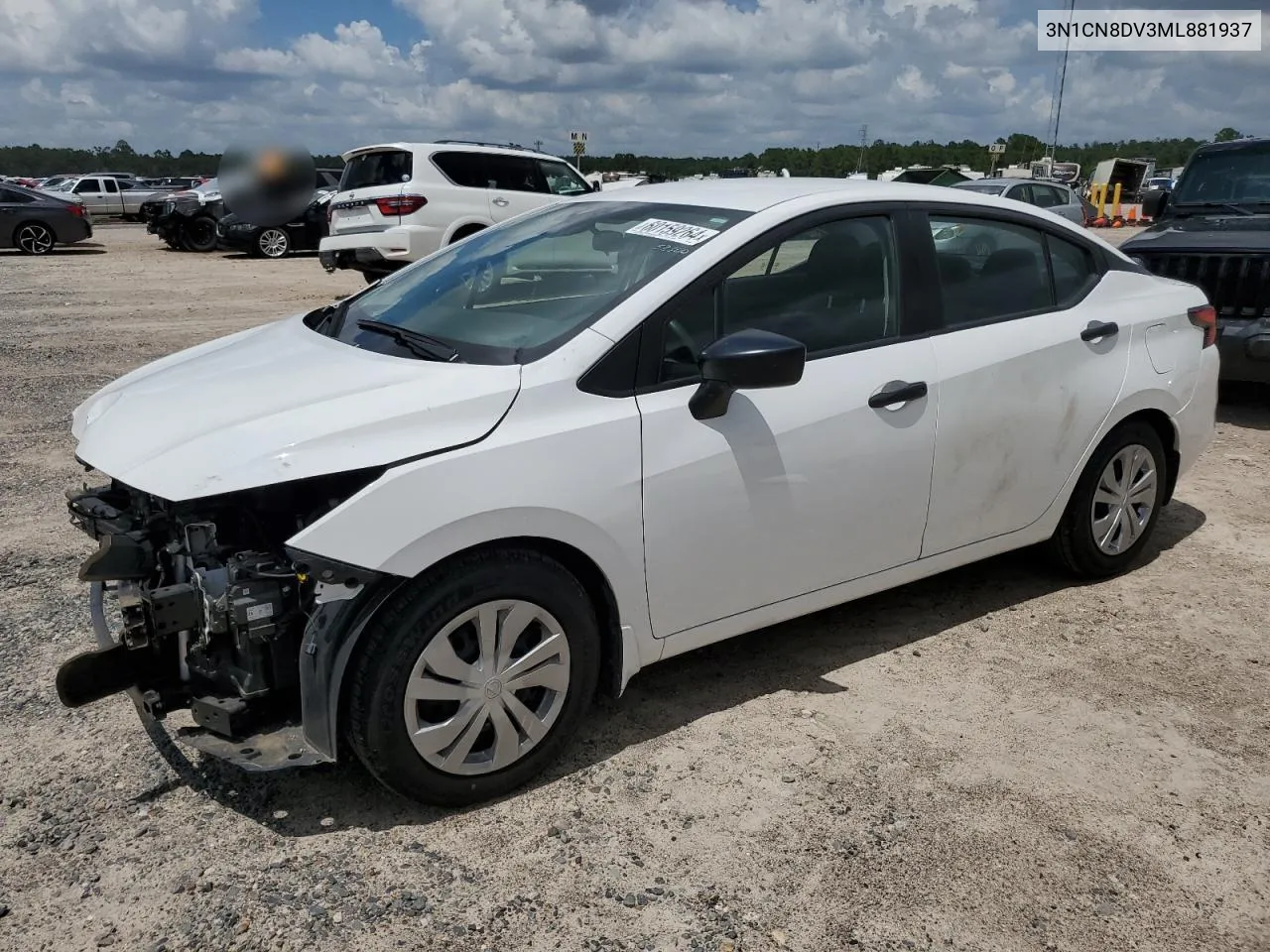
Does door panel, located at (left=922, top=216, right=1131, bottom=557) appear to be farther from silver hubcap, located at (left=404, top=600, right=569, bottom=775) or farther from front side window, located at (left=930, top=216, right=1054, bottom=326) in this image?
silver hubcap, located at (left=404, top=600, right=569, bottom=775)

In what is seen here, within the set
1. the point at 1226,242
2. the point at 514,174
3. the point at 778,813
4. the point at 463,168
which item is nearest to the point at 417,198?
the point at 463,168

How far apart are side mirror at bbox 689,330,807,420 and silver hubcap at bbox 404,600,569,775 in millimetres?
834

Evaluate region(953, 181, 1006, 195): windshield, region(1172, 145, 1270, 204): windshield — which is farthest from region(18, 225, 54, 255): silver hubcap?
region(1172, 145, 1270, 204): windshield

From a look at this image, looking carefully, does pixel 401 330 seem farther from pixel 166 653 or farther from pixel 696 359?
pixel 166 653

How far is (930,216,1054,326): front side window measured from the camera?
384cm

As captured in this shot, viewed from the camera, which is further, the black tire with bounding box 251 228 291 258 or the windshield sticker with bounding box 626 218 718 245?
the black tire with bounding box 251 228 291 258

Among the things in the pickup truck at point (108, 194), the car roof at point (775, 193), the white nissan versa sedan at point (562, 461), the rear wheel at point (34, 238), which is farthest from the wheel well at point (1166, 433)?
the pickup truck at point (108, 194)

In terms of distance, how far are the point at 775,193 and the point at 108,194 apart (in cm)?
3418

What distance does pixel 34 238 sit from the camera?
20.9 meters

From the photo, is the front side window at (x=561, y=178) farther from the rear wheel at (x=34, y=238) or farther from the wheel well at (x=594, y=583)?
the rear wheel at (x=34, y=238)

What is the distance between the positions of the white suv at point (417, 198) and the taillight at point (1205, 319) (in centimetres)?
936

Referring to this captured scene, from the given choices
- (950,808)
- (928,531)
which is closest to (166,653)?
(950,808)

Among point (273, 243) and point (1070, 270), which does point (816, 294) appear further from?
point (273, 243)

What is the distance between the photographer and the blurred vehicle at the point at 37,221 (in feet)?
67.3
